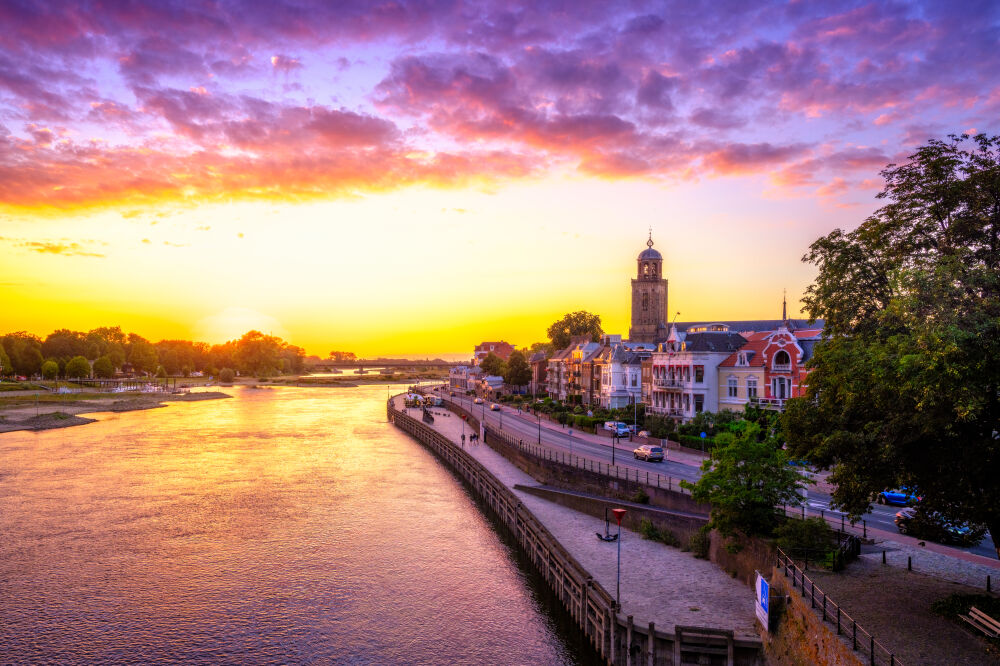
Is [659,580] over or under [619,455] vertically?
under

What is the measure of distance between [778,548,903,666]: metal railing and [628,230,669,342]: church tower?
105m

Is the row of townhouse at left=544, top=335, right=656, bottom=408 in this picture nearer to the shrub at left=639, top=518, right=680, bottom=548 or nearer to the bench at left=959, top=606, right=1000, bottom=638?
the shrub at left=639, top=518, right=680, bottom=548

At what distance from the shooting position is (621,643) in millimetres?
25672

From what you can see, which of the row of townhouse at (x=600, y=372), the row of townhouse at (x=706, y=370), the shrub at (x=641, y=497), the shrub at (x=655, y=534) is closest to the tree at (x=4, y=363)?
the row of townhouse at (x=600, y=372)

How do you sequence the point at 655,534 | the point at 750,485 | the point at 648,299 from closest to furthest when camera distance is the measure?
the point at 750,485 < the point at 655,534 < the point at 648,299

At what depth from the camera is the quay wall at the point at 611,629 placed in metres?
23.6

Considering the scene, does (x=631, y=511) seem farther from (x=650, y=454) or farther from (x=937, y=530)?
(x=937, y=530)

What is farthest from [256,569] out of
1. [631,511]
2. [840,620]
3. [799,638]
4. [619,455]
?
[619,455]

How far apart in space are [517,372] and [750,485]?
117m

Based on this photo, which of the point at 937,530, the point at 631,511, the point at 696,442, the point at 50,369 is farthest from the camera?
the point at 50,369

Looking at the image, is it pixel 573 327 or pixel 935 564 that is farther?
pixel 573 327

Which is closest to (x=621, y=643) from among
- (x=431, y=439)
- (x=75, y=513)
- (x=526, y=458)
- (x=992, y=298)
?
(x=992, y=298)

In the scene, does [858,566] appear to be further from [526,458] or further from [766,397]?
[766,397]

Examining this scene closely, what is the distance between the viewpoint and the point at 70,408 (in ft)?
454
